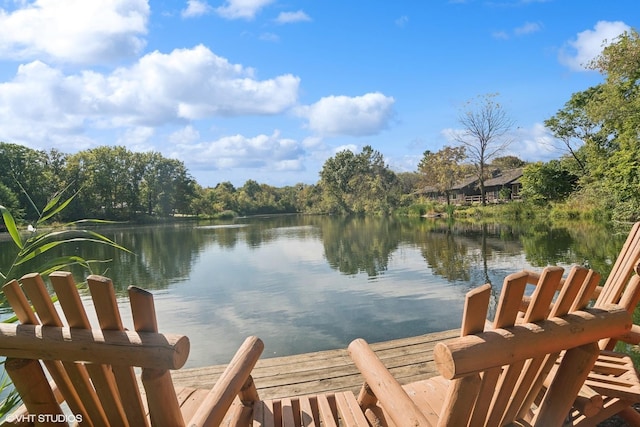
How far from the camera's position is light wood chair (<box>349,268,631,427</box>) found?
103 centimetres

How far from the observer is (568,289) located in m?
1.19

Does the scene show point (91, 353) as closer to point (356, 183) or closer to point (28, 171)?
point (28, 171)

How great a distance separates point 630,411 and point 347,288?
7.47 metres

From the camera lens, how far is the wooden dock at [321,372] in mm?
3463

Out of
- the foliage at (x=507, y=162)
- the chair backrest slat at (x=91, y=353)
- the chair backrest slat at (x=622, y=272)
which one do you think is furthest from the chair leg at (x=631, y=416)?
the foliage at (x=507, y=162)

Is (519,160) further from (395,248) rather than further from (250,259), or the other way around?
(250,259)

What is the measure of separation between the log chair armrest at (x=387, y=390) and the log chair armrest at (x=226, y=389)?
52cm

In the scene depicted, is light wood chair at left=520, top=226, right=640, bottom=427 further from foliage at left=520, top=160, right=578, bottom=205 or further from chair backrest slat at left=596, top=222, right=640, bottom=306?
foliage at left=520, top=160, right=578, bottom=205

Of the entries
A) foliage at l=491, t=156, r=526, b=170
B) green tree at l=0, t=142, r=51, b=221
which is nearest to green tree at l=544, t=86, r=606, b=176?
foliage at l=491, t=156, r=526, b=170

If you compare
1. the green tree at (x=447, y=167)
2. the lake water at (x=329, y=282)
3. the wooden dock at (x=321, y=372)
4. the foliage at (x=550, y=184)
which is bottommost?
the lake water at (x=329, y=282)

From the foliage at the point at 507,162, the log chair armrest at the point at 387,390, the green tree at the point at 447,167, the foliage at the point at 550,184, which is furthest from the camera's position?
the foliage at the point at 507,162

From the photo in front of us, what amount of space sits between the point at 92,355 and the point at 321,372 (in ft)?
9.61

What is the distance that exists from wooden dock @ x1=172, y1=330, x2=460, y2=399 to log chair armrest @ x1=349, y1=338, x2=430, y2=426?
1.64m

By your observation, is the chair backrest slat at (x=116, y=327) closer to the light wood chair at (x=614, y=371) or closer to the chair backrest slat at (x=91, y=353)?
the chair backrest slat at (x=91, y=353)
